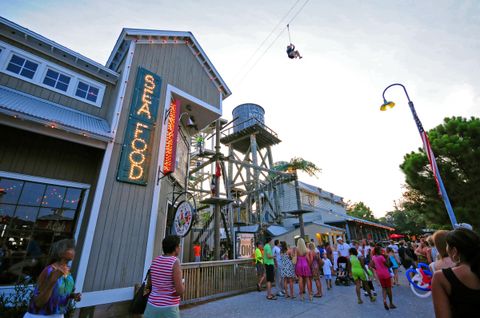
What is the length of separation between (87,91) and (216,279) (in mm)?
8387

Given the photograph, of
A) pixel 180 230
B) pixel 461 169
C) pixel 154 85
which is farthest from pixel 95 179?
pixel 461 169

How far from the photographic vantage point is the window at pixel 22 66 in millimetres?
6594

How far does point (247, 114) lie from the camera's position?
2645 cm

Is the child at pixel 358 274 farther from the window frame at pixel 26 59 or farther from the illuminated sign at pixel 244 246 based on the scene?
the window frame at pixel 26 59

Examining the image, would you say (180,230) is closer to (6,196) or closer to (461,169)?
(6,196)

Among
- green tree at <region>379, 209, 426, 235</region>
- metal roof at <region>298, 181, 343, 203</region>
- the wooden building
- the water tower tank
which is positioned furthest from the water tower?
green tree at <region>379, 209, 426, 235</region>

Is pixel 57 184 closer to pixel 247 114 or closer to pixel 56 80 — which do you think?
pixel 56 80

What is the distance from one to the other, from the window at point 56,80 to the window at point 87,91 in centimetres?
36

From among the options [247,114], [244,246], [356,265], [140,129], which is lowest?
[356,265]

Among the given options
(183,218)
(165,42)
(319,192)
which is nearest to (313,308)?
(183,218)

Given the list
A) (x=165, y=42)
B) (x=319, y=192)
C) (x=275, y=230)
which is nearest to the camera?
(x=165, y=42)

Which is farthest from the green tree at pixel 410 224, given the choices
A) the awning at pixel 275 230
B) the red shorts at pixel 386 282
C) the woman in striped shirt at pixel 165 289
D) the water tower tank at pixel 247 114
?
the woman in striped shirt at pixel 165 289

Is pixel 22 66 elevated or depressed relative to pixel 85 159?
elevated

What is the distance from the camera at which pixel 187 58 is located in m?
10.4
